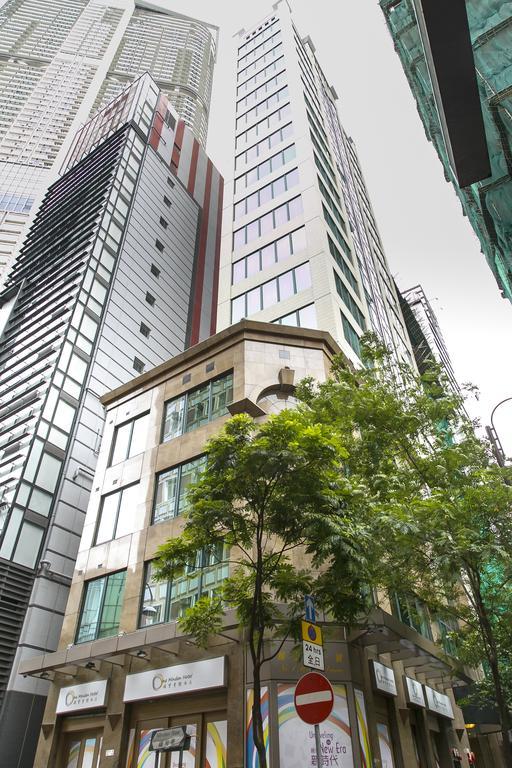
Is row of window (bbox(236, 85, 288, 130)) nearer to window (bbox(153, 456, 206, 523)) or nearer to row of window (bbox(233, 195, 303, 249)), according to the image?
row of window (bbox(233, 195, 303, 249))

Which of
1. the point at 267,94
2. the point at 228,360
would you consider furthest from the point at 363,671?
the point at 267,94

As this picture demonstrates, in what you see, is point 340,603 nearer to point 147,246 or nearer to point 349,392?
point 349,392

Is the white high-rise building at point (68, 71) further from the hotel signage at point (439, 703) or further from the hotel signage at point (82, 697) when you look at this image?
the hotel signage at point (439, 703)

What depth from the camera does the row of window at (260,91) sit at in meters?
47.0

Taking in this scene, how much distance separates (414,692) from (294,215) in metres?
26.1

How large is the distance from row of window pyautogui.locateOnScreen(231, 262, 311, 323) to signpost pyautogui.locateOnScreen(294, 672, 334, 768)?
22758 mm

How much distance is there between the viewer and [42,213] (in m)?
50.9

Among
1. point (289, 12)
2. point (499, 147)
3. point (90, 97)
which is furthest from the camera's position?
point (90, 97)

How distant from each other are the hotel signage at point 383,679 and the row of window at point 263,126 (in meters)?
Result: 39.1

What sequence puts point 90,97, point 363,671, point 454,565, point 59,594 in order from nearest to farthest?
point 454,565 → point 363,671 → point 59,594 → point 90,97

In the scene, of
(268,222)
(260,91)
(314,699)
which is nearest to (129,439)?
(314,699)

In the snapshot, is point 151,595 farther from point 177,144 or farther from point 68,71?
point 68,71

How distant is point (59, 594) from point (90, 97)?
97679 millimetres

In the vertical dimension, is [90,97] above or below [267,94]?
above
